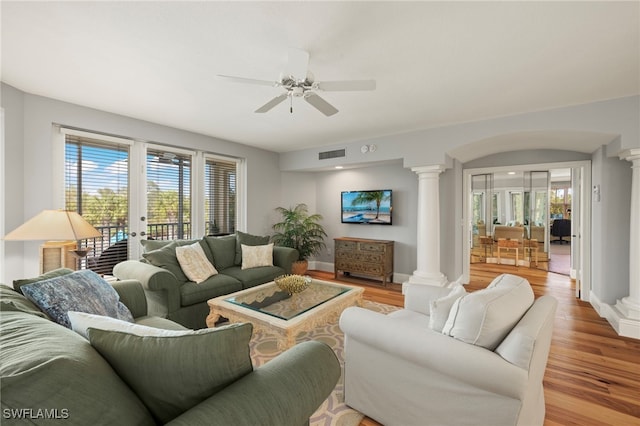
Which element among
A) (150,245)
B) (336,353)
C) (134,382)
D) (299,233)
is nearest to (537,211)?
(299,233)

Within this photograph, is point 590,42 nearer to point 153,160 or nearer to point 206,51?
point 206,51

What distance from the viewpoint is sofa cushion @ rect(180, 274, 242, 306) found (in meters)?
2.79

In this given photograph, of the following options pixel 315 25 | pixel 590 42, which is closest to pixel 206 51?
pixel 315 25

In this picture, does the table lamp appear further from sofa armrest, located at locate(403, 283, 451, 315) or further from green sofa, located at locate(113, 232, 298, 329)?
sofa armrest, located at locate(403, 283, 451, 315)

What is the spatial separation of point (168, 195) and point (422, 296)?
367cm

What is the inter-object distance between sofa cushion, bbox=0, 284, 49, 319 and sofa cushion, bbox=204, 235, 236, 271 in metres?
2.20

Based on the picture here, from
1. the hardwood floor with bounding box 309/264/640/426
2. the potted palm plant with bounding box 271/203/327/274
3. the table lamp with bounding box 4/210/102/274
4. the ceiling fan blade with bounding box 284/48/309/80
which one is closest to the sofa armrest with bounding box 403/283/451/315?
the hardwood floor with bounding box 309/264/640/426

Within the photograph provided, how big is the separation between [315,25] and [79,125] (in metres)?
3.04

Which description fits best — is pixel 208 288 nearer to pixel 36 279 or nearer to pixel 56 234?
pixel 56 234

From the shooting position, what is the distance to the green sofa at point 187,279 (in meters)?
2.62

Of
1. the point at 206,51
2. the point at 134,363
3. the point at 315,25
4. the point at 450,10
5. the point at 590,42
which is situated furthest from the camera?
the point at 206,51

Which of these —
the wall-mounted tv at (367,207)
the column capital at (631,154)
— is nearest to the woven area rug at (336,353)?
the wall-mounted tv at (367,207)

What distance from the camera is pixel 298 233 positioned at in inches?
208

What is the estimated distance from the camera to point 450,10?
1620 mm
